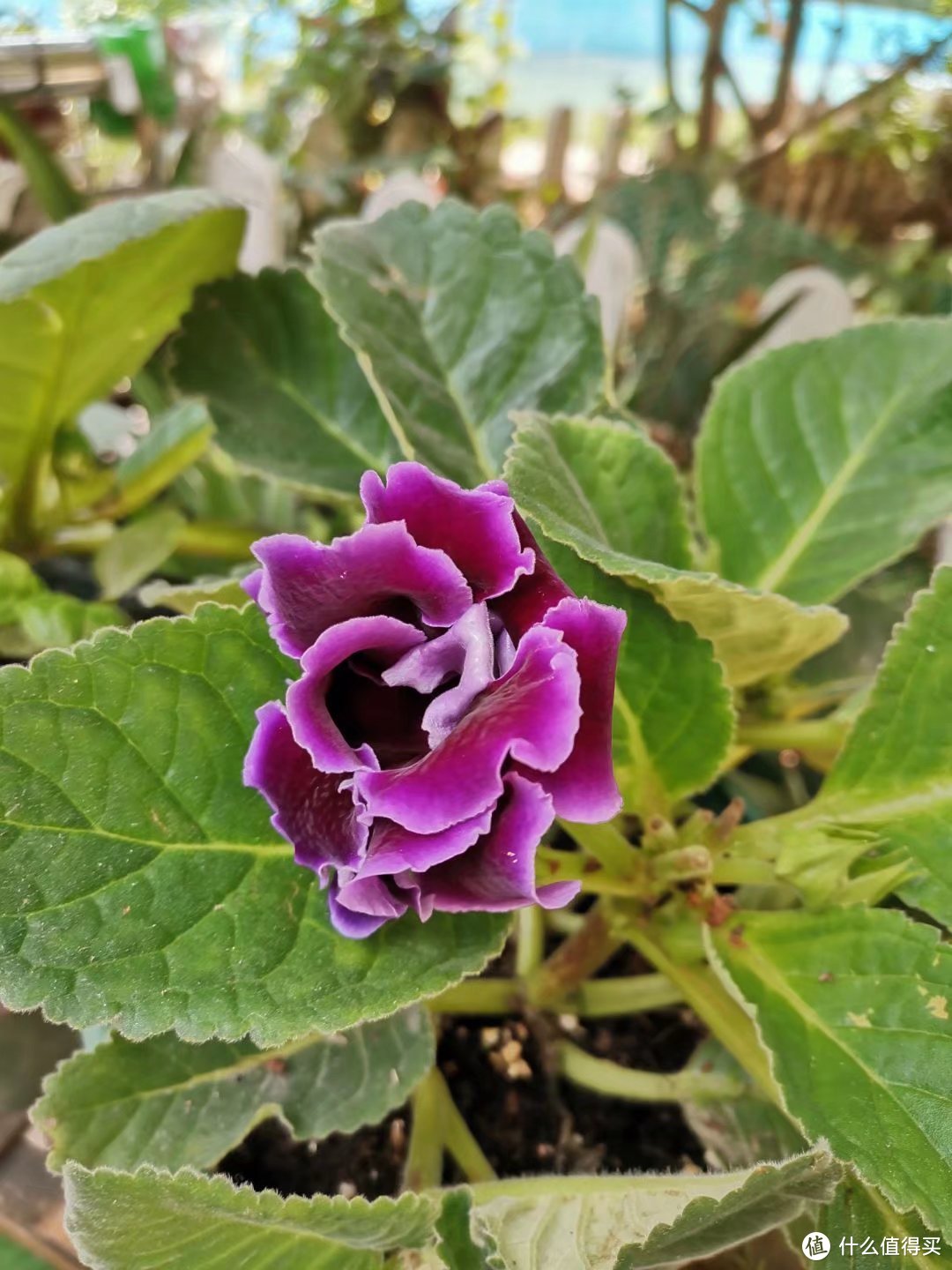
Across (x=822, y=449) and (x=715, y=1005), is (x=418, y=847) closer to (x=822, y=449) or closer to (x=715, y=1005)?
(x=715, y=1005)

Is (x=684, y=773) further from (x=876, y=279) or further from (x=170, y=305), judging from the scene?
(x=876, y=279)

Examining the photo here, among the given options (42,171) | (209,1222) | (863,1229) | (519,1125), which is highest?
(42,171)

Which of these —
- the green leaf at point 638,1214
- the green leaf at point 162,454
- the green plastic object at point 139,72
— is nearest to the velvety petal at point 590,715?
the green leaf at point 638,1214

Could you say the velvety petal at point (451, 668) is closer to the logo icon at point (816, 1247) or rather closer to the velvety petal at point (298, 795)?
the velvety petal at point (298, 795)

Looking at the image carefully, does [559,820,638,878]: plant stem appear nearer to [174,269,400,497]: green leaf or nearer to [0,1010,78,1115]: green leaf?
[174,269,400,497]: green leaf

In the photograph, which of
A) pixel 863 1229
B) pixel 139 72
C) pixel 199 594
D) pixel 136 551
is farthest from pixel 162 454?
pixel 139 72

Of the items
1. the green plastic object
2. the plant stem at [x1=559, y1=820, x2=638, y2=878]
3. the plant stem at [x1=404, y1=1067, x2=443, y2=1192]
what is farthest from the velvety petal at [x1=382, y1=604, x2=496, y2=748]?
the green plastic object

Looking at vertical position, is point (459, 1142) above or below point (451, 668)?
below

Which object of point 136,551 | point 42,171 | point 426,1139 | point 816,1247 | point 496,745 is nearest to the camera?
point 496,745
